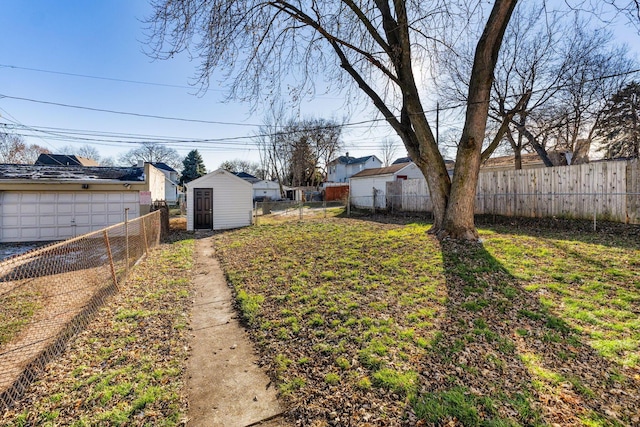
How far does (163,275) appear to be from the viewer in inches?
256

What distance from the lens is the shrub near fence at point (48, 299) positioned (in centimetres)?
310

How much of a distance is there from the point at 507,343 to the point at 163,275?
654cm

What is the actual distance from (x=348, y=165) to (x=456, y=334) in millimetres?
41322

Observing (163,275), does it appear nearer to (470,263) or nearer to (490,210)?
(470,263)

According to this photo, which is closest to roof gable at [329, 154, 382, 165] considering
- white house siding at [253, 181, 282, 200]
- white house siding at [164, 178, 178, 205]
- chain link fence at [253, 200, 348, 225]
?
white house siding at [253, 181, 282, 200]

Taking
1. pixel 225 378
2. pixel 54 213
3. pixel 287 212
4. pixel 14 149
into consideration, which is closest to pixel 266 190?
pixel 287 212

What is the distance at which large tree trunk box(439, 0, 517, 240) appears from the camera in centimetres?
665

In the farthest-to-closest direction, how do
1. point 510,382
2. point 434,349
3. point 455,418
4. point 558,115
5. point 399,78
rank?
point 558,115 < point 399,78 < point 434,349 < point 510,382 < point 455,418

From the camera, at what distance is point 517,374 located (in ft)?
8.65

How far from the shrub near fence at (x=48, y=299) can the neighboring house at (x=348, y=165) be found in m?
37.0

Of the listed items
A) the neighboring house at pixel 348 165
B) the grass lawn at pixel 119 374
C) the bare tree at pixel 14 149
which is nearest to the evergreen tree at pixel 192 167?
the bare tree at pixel 14 149

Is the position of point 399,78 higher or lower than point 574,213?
higher

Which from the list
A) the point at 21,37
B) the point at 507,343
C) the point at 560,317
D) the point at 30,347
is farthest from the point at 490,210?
the point at 21,37

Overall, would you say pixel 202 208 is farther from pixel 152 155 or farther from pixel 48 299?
pixel 152 155
